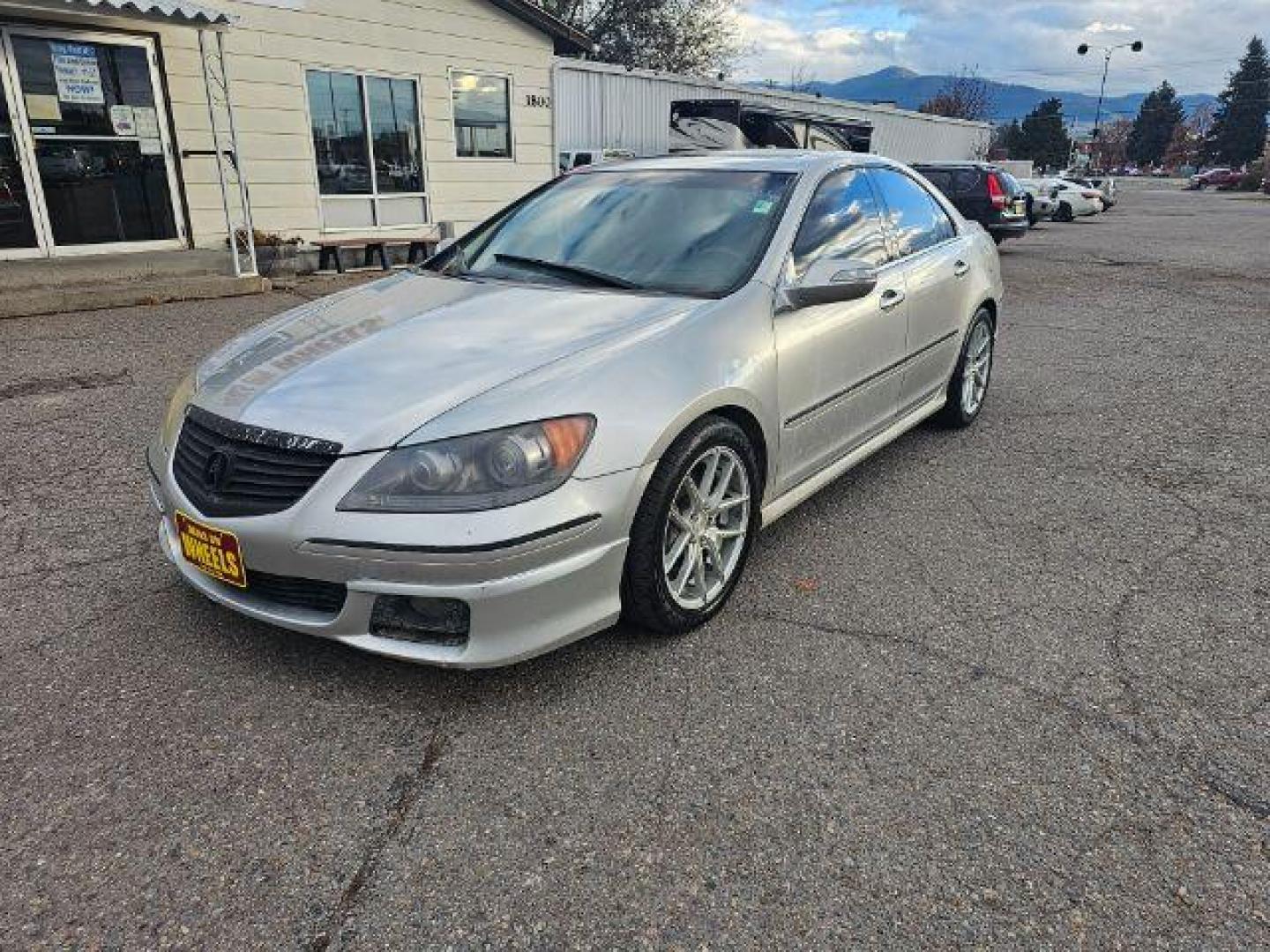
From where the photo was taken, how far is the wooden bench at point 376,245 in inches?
436

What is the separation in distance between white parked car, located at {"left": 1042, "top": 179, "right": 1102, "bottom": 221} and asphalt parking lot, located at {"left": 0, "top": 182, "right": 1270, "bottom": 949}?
90.0ft

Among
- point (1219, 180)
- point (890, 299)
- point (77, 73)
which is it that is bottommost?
point (1219, 180)

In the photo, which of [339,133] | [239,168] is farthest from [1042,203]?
[239,168]

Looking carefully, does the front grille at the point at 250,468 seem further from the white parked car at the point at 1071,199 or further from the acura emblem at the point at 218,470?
the white parked car at the point at 1071,199

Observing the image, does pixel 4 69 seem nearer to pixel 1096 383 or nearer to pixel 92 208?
pixel 92 208

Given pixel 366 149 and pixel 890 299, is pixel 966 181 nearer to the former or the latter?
pixel 366 149

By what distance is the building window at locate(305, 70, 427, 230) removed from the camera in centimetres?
1107

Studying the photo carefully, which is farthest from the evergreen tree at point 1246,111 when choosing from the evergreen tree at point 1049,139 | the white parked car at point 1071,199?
the white parked car at point 1071,199

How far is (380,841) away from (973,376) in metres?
4.35

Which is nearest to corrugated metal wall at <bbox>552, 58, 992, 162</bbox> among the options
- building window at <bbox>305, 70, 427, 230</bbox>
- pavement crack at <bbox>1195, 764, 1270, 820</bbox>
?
building window at <bbox>305, 70, 427, 230</bbox>

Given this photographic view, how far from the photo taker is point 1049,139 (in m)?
77.8

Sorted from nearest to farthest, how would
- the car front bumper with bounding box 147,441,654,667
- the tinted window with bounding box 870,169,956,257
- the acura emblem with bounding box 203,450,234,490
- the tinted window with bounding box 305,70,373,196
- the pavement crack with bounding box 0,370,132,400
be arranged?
the car front bumper with bounding box 147,441,654,667, the acura emblem with bounding box 203,450,234,490, the tinted window with bounding box 870,169,956,257, the pavement crack with bounding box 0,370,132,400, the tinted window with bounding box 305,70,373,196

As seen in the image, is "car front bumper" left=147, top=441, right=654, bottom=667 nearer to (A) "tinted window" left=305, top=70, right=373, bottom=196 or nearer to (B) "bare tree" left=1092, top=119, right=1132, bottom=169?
(A) "tinted window" left=305, top=70, right=373, bottom=196

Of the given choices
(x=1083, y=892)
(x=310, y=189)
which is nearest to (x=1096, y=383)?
(x=1083, y=892)
